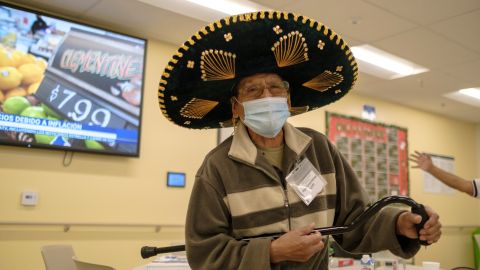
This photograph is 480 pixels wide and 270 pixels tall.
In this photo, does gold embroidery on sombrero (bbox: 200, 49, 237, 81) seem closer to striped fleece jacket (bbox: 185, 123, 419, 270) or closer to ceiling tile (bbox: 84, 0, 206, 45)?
striped fleece jacket (bbox: 185, 123, 419, 270)

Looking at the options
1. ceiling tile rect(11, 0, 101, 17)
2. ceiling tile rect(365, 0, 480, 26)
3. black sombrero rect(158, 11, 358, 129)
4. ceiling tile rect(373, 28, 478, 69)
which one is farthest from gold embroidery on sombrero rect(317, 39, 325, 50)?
ceiling tile rect(373, 28, 478, 69)

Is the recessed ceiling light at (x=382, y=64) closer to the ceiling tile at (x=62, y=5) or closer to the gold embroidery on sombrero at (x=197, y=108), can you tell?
the ceiling tile at (x=62, y=5)

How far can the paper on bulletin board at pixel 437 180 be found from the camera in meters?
6.89

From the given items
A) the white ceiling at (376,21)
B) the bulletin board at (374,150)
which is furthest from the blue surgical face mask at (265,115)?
the bulletin board at (374,150)

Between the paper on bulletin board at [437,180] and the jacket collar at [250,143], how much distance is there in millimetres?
6194

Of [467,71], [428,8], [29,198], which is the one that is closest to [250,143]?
[29,198]

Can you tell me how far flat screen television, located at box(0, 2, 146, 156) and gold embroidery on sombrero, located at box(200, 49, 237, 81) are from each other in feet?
7.94

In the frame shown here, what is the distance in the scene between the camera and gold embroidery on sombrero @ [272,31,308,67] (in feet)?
4.35

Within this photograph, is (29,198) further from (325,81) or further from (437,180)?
(437,180)

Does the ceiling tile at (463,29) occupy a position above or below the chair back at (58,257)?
above

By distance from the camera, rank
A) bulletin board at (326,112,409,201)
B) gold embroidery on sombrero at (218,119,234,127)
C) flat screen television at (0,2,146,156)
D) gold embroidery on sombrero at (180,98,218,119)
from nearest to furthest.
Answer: gold embroidery on sombrero at (180,98,218,119) < gold embroidery on sombrero at (218,119,234,127) < flat screen television at (0,2,146,156) < bulletin board at (326,112,409,201)

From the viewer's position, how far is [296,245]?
105 centimetres

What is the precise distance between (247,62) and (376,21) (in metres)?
2.67

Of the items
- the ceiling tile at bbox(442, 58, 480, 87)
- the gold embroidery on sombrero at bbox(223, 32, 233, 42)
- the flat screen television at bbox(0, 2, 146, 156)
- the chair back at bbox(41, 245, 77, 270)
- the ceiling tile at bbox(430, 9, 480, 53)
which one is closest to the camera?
the gold embroidery on sombrero at bbox(223, 32, 233, 42)
